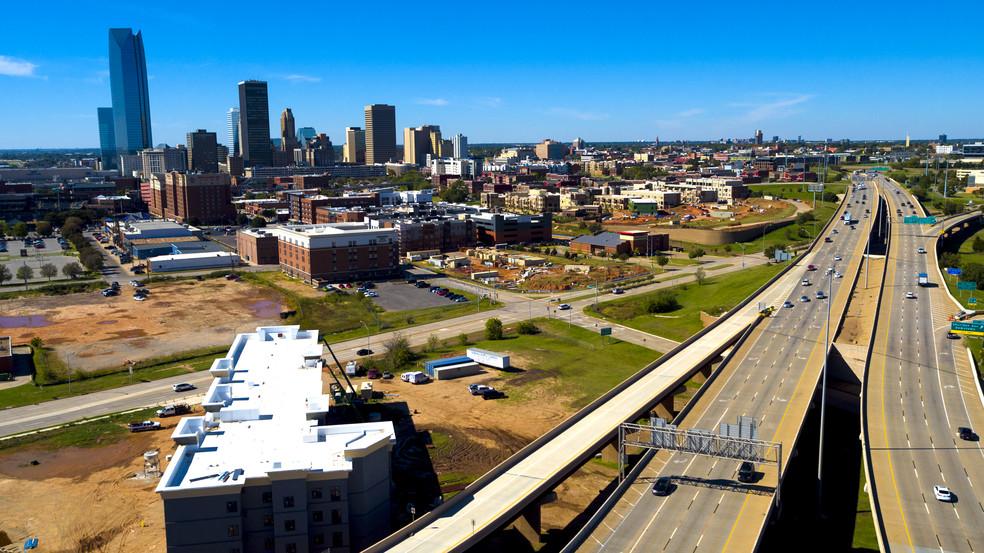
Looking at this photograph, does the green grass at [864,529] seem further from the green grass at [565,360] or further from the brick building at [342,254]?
the brick building at [342,254]

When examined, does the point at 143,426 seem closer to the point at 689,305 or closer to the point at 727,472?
the point at 727,472

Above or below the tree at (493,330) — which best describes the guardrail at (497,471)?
above

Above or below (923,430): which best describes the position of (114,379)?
below

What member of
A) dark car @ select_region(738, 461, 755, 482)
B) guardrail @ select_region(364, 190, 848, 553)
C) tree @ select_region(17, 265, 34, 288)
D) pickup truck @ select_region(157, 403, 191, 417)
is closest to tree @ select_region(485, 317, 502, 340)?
guardrail @ select_region(364, 190, 848, 553)

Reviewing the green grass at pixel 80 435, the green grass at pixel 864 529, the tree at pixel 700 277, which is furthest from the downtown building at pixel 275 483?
the tree at pixel 700 277

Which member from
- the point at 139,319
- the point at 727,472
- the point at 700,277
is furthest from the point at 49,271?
the point at 727,472

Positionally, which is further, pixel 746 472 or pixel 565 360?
pixel 565 360

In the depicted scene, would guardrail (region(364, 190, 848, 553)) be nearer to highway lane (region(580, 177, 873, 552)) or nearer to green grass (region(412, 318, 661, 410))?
highway lane (region(580, 177, 873, 552))
